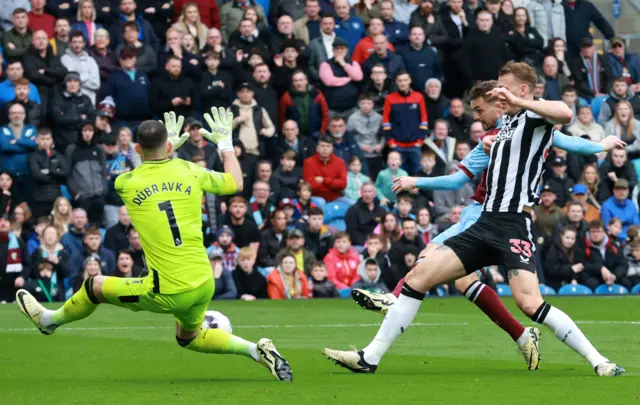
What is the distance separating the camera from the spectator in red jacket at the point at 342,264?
70.1ft

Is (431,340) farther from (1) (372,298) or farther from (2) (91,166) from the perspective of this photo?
(2) (91,166)

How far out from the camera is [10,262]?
20.2 metres

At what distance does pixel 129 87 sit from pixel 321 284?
445cm

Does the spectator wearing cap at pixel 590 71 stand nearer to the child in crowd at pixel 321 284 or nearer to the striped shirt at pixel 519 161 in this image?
the child in crowd at pixel 321 284

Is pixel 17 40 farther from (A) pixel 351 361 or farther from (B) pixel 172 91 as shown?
(A) pixel 351 361

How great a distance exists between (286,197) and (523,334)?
38.7 feet

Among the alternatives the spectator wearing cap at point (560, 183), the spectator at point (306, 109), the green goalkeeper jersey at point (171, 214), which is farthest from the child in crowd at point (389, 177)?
the green goalkeeper jersey at point (171, 214)

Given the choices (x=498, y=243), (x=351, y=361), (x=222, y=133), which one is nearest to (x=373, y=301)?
(x=351, y=361)

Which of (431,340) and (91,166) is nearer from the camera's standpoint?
(431,340)

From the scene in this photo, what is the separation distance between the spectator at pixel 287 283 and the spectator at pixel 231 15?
4.84 meters

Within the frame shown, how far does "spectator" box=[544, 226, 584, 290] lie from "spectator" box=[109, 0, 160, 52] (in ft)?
24.0

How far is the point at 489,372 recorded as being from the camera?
10.4m

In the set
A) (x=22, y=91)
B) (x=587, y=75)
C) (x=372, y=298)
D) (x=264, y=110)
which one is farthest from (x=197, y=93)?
(x=372, y=298)

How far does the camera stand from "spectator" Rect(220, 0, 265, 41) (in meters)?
23.9
